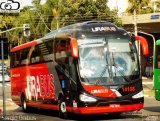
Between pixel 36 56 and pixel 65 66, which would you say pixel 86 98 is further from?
pixel 36 56

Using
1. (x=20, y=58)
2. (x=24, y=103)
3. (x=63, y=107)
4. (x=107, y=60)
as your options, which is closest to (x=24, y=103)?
(x=24, y=103)


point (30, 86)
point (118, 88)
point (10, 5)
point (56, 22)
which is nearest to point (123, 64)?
point (118, 88)

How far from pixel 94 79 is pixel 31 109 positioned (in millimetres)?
8290

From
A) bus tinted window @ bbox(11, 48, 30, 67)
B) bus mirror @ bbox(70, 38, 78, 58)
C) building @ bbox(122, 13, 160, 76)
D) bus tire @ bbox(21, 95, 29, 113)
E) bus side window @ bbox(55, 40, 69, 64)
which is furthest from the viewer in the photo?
building @ bbox(122, 13, 160, 76)

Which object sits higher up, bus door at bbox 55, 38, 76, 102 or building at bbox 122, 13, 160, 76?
bus door at bbox 55, 38, 76, 102

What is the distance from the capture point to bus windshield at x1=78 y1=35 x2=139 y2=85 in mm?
16766

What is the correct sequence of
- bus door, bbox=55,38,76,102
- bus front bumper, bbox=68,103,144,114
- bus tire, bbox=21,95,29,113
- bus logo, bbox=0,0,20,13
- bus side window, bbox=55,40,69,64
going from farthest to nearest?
bus tire, bbox=21,95,29,113 → bus side window, bbox=55,40,69,64 → bus door, bbox=55,38,76,102 → bus front bumper, bbox=68,103,144,114 → bus logo, bbox=0,0,20,13

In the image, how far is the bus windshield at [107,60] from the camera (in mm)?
16766

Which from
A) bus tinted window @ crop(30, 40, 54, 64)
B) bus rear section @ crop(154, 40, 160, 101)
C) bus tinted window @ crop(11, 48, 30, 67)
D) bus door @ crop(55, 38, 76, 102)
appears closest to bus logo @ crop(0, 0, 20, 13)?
bus door @ crop(55, 38, 76, 102)

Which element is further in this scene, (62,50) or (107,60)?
(62,50)

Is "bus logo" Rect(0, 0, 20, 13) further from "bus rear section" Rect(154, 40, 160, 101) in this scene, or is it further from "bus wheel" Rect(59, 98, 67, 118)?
"bus rear section" Rect(154, 40, 160, 101)

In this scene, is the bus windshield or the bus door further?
the bus door

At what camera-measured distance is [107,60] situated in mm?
16984

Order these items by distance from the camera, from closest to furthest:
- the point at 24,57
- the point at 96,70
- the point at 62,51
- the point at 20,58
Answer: the point at 96,70
the point at 62,51
the point at 24,57
the point at 20,58
